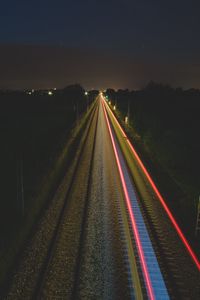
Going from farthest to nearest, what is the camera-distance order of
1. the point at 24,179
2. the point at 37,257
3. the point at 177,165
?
the point at 177,165 < the point at 24,179 < the point at 37,257

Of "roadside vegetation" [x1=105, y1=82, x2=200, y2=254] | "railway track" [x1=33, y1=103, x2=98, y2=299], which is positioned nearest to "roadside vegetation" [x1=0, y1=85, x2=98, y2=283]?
"railway track" [x1=33, y1=103, x2=98, y2=299]

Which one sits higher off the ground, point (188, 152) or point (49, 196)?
point (188, 152)

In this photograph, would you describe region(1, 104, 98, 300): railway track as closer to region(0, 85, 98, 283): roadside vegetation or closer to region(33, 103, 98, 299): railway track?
region(33, 103, 98, 299): railway track

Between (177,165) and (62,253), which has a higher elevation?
(177,165)

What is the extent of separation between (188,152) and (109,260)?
1607 cm

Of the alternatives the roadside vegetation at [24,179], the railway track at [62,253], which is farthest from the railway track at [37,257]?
the roadside vegetation at [24,179]

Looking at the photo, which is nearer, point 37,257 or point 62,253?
point 37,257

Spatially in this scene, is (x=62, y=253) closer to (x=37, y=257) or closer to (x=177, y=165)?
(x=37, y=257)

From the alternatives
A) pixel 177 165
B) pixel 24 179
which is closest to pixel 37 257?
pixel 24 179

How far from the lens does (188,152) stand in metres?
25.3

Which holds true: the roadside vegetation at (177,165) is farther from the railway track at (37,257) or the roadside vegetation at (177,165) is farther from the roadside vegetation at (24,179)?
the roadside vegetation at (24,179)

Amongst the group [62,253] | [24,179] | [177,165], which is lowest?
[62,253]

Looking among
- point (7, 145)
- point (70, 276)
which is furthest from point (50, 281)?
point (7, 145)

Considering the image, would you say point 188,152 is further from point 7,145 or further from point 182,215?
point 7,145
